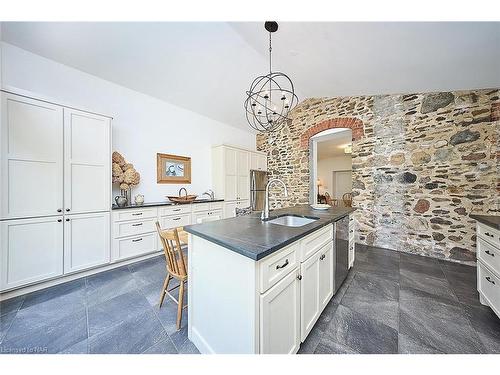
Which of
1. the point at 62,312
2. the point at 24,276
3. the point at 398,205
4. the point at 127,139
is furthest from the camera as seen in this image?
the point at 398,205

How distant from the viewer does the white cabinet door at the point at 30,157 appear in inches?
74.4

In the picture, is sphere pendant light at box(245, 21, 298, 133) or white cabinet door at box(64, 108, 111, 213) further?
white cabinet door at box(64, 108, 111, 213)

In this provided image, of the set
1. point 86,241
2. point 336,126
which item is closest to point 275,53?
point 336,126

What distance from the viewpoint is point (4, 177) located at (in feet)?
6.14

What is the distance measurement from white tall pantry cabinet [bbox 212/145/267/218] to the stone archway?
1379 mm

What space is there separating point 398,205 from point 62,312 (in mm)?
4911

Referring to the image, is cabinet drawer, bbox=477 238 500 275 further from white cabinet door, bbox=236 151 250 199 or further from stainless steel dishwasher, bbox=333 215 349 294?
white cabinet door, bbox=236 151 250 199

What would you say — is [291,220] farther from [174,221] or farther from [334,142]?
[334,142]

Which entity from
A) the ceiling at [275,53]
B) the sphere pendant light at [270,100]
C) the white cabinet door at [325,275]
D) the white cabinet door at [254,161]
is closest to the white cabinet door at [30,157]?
the ceiling at [275,53]

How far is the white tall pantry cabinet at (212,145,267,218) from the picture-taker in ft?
14.0

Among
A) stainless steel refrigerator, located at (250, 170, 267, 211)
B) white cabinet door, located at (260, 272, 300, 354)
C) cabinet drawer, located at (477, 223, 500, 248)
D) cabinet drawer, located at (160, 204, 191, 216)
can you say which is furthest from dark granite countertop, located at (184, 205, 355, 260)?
stainless steel refrigerator, located at (250, 170, 267, 211)

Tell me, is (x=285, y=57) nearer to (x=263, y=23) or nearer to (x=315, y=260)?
(x=263, y=23)
